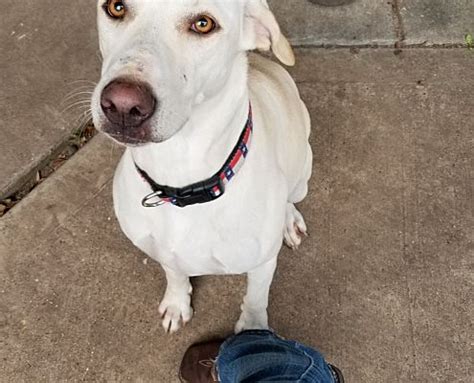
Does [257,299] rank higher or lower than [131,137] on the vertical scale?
lower

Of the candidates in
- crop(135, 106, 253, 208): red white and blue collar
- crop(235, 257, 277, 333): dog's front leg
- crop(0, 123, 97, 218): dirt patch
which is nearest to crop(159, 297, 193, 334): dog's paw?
crop(235, 257, 277, 333): dog's front leg

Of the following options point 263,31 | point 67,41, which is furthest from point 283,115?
point 67,41

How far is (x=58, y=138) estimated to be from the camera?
3.50 metres

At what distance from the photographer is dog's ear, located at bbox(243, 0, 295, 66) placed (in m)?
2.06

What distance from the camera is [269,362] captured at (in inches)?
98.5

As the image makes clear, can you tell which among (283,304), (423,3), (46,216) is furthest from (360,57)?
(46,216)

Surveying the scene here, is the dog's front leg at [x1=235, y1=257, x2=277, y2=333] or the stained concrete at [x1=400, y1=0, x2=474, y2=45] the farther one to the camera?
the stained concrete at [x1=400, y1=0, x2=474, y2=45]

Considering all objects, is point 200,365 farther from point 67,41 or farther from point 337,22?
point 337,22

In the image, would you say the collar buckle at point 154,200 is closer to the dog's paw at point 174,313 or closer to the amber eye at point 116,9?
the amber eye at point 116,9

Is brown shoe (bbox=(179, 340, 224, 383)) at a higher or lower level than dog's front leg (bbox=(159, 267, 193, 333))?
lower

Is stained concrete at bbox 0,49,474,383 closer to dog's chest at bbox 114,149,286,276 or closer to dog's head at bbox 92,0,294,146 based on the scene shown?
dog's chest at bbox 114,149,286,276

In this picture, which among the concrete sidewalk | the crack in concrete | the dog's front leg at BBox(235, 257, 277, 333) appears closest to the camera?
the dog's front leg at BBox(235, 257, 277, 333)

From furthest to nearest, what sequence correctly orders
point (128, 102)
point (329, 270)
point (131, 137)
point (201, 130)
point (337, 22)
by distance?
1. point (337, 22)
2. point (329, 270)
3. point (201, 130)
4. point (131, 137)
5. point (128, 102)

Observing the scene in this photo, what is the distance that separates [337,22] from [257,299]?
1.97 metres
